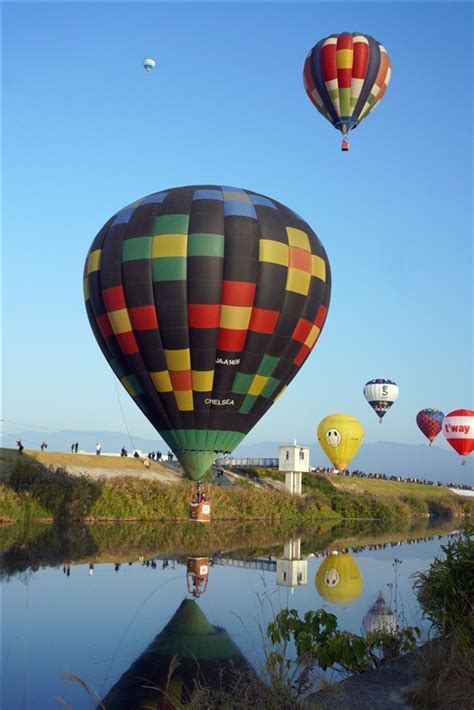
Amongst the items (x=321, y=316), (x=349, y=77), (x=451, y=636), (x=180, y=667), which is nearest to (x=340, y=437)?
(x=349, y=77)

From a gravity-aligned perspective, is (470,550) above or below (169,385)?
below

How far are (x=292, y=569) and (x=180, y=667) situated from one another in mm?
14091

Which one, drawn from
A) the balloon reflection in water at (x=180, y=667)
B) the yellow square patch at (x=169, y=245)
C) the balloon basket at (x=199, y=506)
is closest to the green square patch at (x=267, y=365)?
the yellow square patch at (x=169, y=245)

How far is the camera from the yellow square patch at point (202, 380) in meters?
26.8

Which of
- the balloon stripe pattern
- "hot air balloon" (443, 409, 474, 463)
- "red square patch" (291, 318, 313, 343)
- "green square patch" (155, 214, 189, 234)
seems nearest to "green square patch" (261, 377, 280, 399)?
"red square patch" (291, 318, 313, 343)

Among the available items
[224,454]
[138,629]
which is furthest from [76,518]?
[138,629]

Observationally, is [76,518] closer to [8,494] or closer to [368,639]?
[8,494]

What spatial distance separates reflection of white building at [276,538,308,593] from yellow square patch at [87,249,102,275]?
12751 millimetres

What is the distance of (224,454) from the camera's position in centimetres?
2808

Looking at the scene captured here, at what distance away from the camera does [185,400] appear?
27.0 metres

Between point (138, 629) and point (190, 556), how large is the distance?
12077 millimetres

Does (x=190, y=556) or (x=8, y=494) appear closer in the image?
(x=190, y=556)

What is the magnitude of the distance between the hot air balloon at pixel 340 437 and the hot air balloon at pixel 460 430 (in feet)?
26.5

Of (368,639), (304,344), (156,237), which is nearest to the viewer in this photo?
(368,639)
